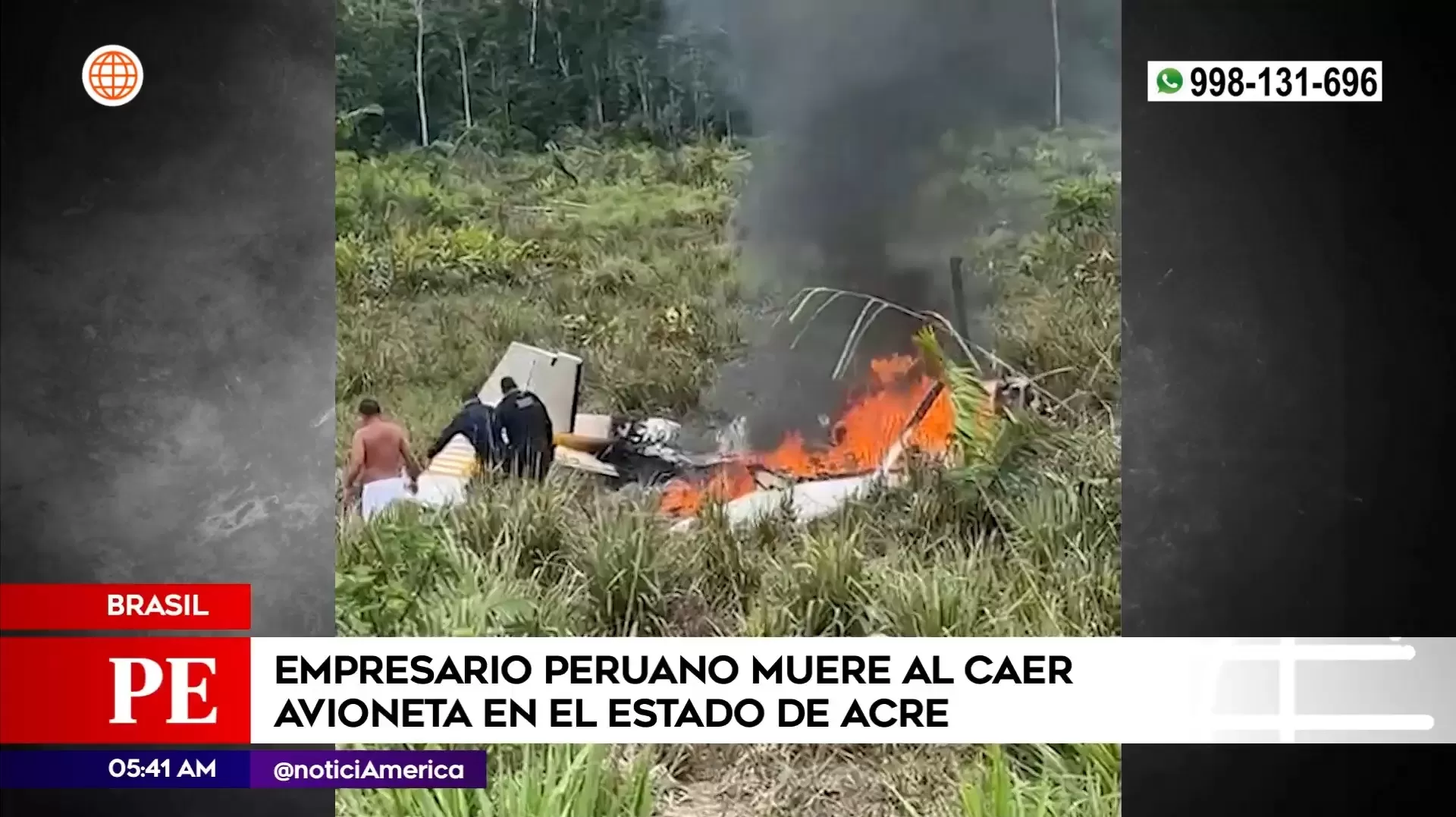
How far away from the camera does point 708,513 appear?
1623mm

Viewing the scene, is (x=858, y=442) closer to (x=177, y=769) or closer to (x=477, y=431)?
(x=477, y=431)

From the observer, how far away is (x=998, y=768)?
63.6 inches

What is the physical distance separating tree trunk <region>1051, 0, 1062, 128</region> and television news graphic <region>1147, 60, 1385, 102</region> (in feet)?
0.40

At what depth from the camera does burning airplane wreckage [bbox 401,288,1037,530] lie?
1617mm

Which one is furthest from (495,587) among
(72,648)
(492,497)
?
(72,648)

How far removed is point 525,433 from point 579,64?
0.50 metres

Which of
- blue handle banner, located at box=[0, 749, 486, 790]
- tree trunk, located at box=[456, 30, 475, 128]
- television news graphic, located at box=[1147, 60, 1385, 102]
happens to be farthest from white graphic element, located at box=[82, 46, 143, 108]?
television news graphic, located at box=[1147, 60, 1385, 102]

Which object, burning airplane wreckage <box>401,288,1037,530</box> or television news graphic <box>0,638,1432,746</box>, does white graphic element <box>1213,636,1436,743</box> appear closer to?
television news graphic <box>0,638,1432,746</box>

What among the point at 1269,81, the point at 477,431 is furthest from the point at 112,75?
the point at 1269,81

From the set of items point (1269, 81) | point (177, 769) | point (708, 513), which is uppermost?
A: point (1269, 81)

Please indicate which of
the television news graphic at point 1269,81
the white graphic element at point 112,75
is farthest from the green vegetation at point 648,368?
the white graphic element at point 112,75

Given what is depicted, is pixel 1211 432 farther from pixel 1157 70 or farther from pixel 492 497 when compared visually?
pixel 492 497

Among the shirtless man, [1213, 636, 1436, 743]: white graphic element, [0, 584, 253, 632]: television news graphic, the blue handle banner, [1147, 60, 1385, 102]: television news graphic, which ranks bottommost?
the blue handle banner

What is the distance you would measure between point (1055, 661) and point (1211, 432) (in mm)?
375
